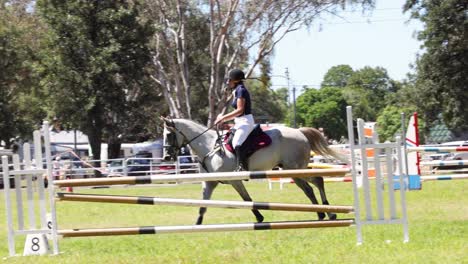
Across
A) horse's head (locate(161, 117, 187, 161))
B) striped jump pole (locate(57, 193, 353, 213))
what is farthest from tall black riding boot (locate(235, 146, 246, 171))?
striped jump pole (locate(57, 193, 353, 213))

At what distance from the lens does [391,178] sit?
9.54 m

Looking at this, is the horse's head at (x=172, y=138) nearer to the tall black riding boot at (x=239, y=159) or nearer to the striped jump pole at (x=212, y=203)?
the tall black riding boot at (x=239, y=159)

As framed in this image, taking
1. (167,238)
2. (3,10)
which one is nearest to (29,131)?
(3,10)

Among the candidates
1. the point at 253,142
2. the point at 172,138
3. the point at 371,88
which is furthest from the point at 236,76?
the point at 371,88

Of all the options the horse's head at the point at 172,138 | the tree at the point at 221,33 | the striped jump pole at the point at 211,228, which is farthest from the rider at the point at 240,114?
the tree at the point at 221,33

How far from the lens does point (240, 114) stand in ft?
41.9

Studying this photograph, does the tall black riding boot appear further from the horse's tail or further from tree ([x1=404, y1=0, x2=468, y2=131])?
tree ([x1=404, y1=0, x2=468, y2=131])

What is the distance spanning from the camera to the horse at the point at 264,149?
13.4 metres

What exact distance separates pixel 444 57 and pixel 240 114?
31.9 m

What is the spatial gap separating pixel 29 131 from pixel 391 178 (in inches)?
1704

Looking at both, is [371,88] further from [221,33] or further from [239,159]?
[239,159]

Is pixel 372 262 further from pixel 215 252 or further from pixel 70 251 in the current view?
pixel 70 251

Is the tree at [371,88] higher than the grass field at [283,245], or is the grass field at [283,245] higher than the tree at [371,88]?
the tree at [371,88]

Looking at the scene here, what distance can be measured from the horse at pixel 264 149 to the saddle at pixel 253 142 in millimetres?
86
